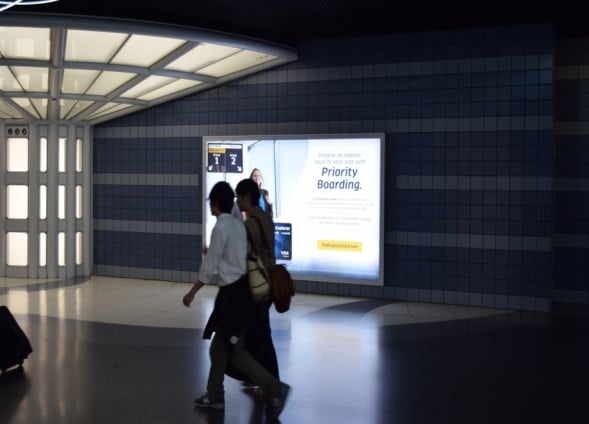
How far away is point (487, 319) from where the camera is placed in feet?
30.8

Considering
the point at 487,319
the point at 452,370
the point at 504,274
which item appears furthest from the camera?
the point at 504,274

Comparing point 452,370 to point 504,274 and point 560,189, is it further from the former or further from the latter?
point 560,189

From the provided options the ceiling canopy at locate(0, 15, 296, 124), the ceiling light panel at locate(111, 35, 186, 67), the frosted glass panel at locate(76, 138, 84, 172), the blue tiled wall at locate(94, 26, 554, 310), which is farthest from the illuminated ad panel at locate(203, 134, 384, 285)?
the frosted glass panel at locate(76, 138, 84, 172)

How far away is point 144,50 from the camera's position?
9.62 metres

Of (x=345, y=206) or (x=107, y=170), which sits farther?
(x=107, y=170)

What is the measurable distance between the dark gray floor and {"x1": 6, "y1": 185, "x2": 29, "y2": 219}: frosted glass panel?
13.5 ft

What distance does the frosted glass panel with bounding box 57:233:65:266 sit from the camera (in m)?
12.7

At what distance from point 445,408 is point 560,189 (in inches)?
249

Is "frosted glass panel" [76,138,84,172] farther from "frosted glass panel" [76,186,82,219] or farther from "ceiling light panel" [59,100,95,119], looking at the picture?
"ceiling light panel" [59,100,95,119]

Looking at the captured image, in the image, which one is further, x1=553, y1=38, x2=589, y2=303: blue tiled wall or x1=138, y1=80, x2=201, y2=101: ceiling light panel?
x1=138, y1=80, x2=201, y2=101: ceiling light panel

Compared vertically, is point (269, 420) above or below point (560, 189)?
below

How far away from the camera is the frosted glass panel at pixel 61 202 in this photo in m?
12.7

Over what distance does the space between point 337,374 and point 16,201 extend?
854cm

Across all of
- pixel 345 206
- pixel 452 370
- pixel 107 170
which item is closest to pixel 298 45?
pixel 345 206
